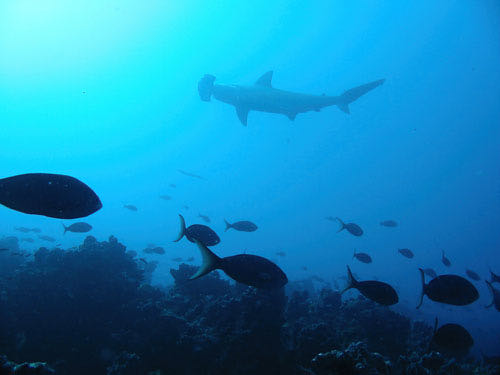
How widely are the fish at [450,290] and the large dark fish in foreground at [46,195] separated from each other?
4774mm

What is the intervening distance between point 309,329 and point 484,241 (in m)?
109

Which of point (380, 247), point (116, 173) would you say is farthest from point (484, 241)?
point (116, 173)

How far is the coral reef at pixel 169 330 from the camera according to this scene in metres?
4.67

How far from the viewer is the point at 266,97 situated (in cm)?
1648

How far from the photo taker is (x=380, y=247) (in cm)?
8144

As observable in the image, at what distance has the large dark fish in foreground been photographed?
2426 mm

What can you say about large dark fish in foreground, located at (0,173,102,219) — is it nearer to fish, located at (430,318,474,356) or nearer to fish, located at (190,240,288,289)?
fish, located at (190,240,288,289)

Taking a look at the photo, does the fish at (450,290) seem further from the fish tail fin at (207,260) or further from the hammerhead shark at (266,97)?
the hammerhead shark at (266,97)

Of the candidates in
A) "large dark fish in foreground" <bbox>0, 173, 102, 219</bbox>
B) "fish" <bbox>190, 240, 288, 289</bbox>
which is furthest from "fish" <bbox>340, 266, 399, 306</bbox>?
"large dark fish in foreground" <bbox>0, 173, 102, 219</bbox>

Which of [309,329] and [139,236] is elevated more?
[139,236]

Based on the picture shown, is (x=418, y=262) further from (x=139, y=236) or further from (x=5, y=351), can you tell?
(x=5, y=351)

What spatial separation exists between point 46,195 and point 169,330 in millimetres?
4071

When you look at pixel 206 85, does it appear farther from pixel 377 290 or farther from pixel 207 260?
pixel 207 260

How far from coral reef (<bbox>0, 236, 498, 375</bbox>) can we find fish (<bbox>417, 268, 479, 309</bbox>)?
1081 mm
